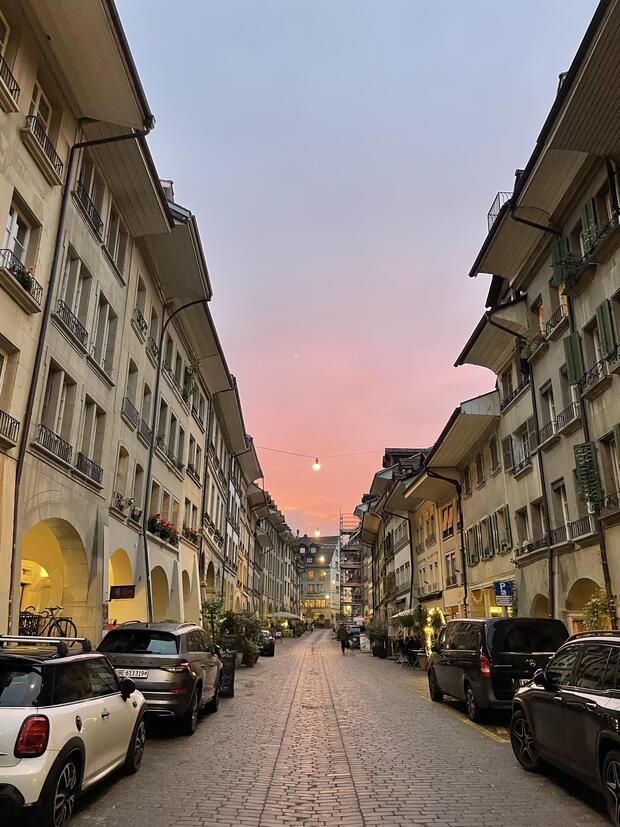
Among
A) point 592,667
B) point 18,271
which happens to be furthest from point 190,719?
point 18,271

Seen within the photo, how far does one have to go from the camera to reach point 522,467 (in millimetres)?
22859

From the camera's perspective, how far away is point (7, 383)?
12.2m

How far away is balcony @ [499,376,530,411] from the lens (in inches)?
900

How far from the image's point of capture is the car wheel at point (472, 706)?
12.9m

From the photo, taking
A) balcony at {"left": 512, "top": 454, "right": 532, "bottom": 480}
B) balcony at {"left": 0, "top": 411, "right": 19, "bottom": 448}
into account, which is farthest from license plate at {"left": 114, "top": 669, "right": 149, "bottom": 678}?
balcony at {"left": 512, "top": 454, "right": 532, "bottom": 480}

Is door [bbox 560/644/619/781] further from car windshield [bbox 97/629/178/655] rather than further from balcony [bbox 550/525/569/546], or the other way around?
balcony [bbox 550/525/569/546]

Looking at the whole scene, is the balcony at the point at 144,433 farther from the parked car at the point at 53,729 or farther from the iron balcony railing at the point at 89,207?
the parked car at the point at 53,729

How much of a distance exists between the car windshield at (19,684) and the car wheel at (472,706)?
9.57 meters

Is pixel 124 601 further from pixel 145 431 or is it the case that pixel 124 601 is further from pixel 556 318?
pixel 556 318

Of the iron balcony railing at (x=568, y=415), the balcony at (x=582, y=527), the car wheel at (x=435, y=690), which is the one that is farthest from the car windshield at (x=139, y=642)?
the iron balcony railing at (x=568, y=415)

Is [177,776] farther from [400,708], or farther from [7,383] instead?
[400,708]

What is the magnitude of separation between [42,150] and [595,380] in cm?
1357

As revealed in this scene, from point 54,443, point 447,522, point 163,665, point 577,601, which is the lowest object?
point 163,665

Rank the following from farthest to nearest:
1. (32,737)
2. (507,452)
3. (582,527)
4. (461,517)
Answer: (461,517), (507,452), (582,527), (32,737)
